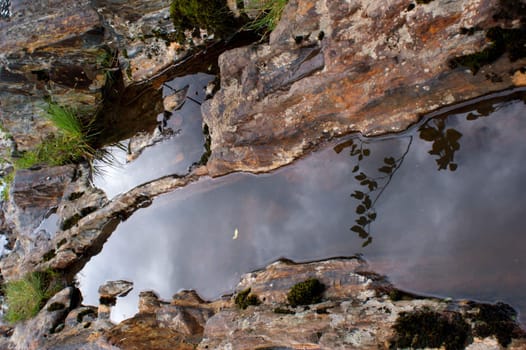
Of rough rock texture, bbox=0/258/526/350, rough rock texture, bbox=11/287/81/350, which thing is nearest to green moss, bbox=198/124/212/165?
rough rock texture, bbox=0/258/526/350

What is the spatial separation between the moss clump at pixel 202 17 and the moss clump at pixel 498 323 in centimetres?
511

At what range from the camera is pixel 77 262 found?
7.45 metres

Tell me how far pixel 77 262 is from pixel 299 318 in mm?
4863

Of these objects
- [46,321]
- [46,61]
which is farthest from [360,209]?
[46,61]

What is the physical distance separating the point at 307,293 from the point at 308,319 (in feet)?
1.14

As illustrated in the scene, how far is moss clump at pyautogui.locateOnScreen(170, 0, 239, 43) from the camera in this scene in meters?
6.29

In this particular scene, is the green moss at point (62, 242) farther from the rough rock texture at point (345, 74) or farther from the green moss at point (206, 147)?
the rough rock texture at point (345, 74)

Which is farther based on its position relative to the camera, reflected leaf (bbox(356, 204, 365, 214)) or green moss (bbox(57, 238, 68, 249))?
green moss (bbox(57, 238, 68, 249))

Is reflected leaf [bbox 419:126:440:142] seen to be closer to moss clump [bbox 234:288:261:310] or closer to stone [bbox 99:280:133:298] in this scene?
moss clump [bbox 234:288:261:310]

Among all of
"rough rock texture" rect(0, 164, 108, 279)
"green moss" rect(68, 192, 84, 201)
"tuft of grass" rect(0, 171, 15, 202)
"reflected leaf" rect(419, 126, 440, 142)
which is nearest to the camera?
"reflected leaf" rect(419, 126, 440, 142)

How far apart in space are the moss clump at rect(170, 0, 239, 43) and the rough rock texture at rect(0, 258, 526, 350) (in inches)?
148

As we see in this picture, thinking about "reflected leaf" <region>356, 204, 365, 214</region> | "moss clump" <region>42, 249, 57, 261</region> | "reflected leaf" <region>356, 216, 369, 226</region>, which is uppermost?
"moss clump" <region>42, 249, 57, 261</region>

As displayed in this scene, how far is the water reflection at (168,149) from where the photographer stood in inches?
259

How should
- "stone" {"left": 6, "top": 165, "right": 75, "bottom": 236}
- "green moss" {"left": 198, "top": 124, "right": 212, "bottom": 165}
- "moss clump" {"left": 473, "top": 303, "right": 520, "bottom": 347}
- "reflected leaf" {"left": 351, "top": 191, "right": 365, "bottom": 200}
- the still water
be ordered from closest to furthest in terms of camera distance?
"moss clump" {"left": 473, "top": 303, "right": 520, "bottom": 347}, the still water, "reflected leaf" {"left": 351, "top": 191, "right": 365, "bottom": 200}, "green moss" {"left": 198, "top": 124, "right": 212, "bottom": 165}, "stone" {"left": 6, "top": 165, "right": 75, "bottom": 236}
